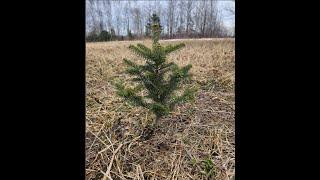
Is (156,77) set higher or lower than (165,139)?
higher

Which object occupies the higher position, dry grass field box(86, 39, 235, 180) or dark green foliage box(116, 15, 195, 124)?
dark green foliage box(116, 15, 195, 124)

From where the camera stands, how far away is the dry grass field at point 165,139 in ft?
5.42

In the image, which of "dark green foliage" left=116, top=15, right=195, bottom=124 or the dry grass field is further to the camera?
"dark green foliage" left=116, top=15, right=195, bottom=124

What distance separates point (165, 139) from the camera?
6.34 ft

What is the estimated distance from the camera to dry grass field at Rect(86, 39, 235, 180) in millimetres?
1651

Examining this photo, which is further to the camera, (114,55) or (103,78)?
(114,55)

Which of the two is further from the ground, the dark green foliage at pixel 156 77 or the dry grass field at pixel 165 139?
the dark green foliage at pixel 156 77

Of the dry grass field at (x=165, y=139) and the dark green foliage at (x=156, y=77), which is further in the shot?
the dark green foliage at (x=156, y=77)
